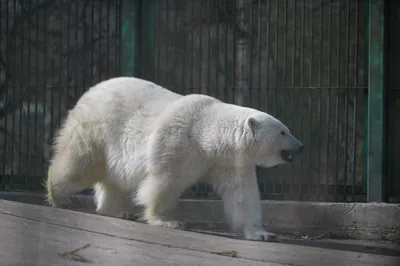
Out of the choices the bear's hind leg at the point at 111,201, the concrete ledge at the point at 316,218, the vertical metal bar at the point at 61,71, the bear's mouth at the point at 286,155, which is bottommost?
the concrete ledge at the point at 316,218

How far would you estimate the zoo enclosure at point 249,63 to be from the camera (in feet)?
18.7

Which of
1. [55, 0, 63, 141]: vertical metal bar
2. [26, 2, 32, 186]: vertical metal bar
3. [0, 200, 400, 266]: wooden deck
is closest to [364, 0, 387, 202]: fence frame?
[0, 200, 400, 266]: wooden deck

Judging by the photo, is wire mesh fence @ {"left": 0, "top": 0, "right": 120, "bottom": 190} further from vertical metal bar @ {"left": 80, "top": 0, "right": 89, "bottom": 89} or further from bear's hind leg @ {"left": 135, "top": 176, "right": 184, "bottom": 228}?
bear's hind leg @ {"left": 135, "top": 176, "right": 184, "bottom": 228}

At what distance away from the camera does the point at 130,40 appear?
5.87 metres

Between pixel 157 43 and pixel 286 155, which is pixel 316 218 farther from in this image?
pixel 157 43

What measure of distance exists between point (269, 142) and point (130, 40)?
162 centimetres

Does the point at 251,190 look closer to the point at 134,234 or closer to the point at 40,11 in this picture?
the point at 134,234

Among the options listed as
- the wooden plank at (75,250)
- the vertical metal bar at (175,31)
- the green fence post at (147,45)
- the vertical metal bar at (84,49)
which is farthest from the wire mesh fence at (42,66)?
the wooden plank at (75,250)

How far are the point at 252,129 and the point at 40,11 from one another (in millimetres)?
2177

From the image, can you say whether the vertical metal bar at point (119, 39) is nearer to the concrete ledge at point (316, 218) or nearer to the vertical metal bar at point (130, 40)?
the vertical metal bar at point (130, 40)

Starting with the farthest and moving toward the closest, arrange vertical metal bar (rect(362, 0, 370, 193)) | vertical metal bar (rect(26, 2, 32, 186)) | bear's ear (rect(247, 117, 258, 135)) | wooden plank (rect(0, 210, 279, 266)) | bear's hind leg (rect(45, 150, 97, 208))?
vertical metal bar (rect(26, 2, 32, 186)) < vertical metal bar (rect(362, 0, 370, 193)) < bear's hind leg (rect(45, 150, 97, 208)) < bear's ear (rect(247, 117, 258, 135)) < wooden plank (rect(0, 210, 279, 266))

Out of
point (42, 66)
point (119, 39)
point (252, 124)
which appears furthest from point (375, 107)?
point (42, 66)

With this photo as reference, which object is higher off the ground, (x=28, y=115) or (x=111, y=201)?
(x=28, y=115)

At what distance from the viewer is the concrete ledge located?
540cm
